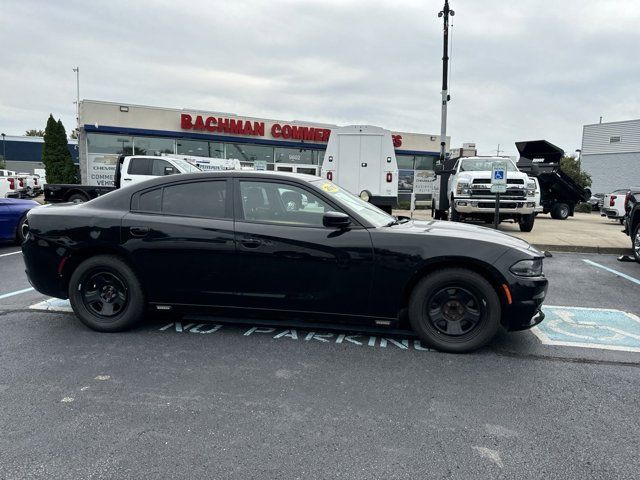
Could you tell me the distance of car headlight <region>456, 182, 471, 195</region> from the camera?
39.6 feet

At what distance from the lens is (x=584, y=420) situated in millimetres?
2908

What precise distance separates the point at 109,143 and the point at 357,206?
69.1 feet

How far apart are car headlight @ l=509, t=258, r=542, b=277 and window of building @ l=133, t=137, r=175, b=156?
71.2 feet

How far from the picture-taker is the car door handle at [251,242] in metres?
4.11

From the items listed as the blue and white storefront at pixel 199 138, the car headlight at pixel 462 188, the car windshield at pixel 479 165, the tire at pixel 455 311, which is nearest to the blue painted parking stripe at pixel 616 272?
the car headlight at pixel 462 188

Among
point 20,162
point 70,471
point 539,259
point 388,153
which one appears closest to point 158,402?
point 70,471

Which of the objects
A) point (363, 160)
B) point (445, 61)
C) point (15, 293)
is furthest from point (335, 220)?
point (445, 61)

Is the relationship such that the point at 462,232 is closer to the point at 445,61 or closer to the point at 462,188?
the point at 462,188

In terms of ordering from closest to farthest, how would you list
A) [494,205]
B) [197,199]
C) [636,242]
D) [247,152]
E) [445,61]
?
1. [197,199]
2. [636,242]
3. [494,205]
4. [445,61]
5. [247,152]

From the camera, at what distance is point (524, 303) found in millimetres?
3848

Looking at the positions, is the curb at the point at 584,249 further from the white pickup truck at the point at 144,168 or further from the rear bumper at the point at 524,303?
the white pickup truck at the point at 144,168

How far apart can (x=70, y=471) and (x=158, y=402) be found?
2.48ft

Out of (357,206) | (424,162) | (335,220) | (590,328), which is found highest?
(424,162)

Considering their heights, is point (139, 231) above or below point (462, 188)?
below
